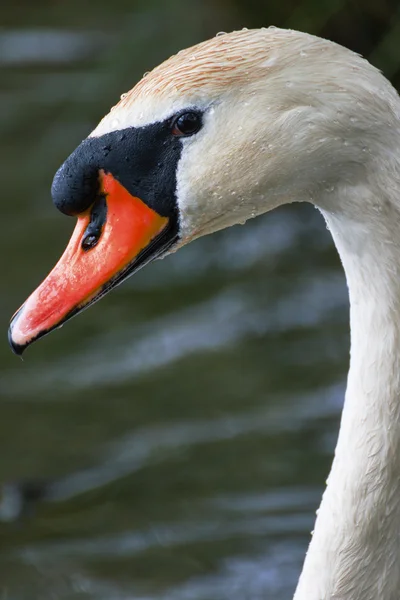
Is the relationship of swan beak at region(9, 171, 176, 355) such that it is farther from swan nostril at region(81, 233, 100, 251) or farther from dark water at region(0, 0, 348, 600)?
dark water at region(0, 0, 348, 600)

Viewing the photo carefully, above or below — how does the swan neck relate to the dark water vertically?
below

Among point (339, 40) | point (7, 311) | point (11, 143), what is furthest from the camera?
point (11, 143)

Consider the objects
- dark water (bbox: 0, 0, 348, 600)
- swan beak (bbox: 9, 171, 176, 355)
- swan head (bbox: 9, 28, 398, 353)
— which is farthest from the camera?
dark water (bbox: 0, 0, 348, 600)

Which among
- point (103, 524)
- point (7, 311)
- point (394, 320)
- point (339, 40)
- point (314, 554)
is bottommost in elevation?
point (314, 554)

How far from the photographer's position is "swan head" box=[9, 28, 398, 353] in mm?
2268

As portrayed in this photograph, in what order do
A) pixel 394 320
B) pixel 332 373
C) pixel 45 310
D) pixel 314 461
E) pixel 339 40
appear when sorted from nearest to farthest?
1. pixel 394 320
2. pixel 45 310
3. pixel 314 461
4. pixel 332 373
5. pixel 339 40

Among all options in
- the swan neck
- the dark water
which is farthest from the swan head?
the dark water

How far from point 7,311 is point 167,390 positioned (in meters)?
0.83

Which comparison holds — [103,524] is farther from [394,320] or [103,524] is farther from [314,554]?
[394,320]

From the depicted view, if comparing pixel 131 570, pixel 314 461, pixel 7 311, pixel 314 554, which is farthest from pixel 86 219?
pixel 7 311

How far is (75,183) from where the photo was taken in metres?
2.44

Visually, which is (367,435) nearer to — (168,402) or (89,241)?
(89,241)

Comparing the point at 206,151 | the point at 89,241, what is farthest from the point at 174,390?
the point at 206,151

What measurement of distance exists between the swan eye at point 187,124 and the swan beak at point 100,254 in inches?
6.7
